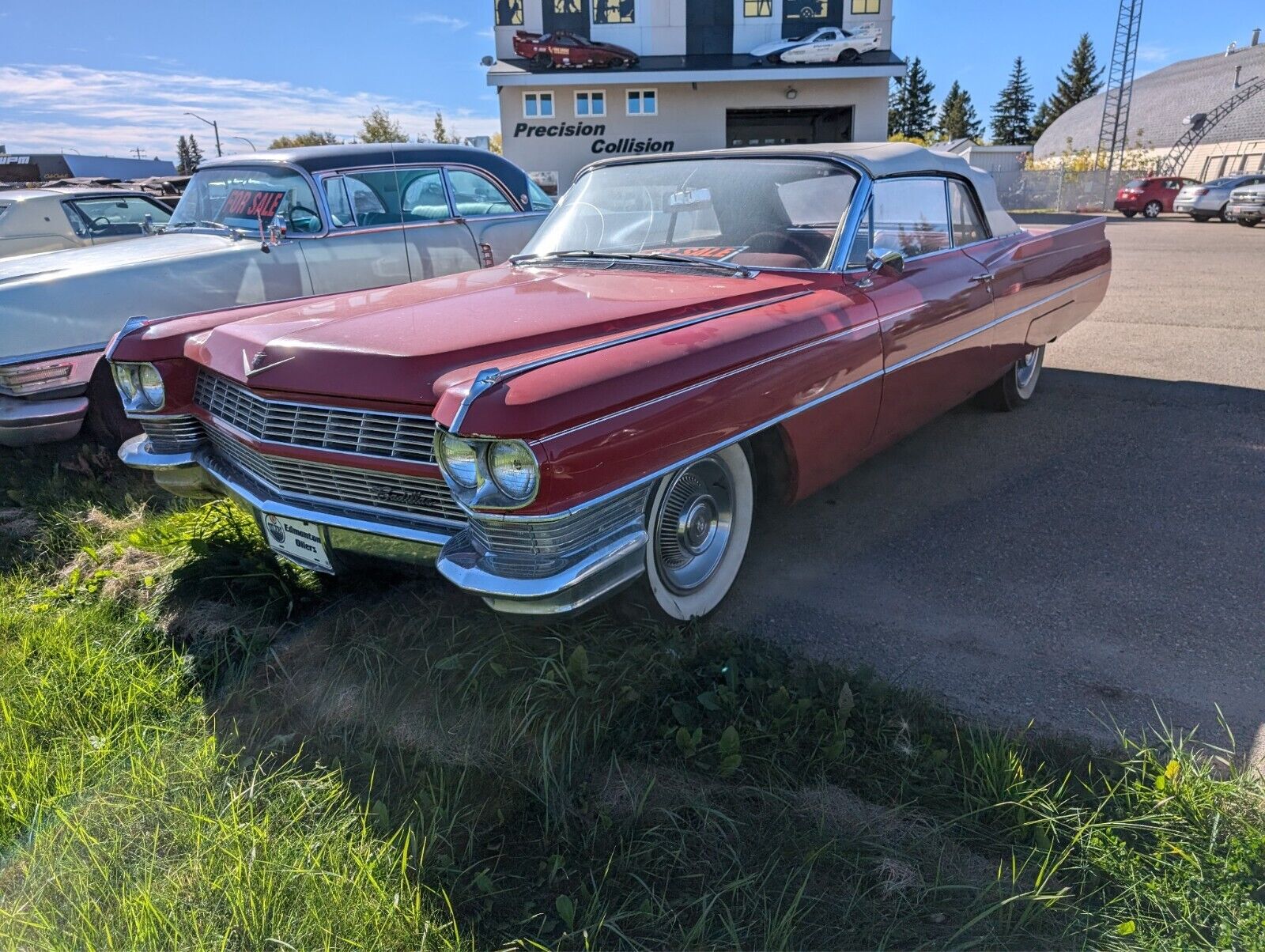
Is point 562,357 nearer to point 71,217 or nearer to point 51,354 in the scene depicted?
point 51,354

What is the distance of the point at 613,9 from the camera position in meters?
26.0

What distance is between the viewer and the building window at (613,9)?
2596 cm

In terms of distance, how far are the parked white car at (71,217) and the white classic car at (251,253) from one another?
5.65 feet

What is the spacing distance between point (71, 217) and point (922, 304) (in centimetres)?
673

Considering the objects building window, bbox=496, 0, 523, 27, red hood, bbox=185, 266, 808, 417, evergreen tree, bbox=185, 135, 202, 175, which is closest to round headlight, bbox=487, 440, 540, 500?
red hood, bbox=185, 266, 808, 417

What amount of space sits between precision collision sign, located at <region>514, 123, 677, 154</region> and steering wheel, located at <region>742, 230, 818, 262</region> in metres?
25.1

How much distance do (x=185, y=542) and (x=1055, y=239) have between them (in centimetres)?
466

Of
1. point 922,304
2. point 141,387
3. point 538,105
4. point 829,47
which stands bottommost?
point 141,387

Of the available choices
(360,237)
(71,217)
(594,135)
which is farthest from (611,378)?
(594,135)

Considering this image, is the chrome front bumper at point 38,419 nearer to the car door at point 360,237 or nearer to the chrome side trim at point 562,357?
the car door at point 360,237

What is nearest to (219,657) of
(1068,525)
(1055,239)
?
(1068,525)

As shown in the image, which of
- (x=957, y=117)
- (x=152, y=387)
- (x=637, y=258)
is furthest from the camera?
(x=957, y=117)

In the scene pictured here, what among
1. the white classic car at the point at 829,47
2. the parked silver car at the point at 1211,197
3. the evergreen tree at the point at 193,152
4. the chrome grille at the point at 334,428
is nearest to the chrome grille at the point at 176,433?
the chrome grille at the point at 334,428

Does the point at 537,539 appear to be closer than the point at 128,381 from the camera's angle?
Yes
